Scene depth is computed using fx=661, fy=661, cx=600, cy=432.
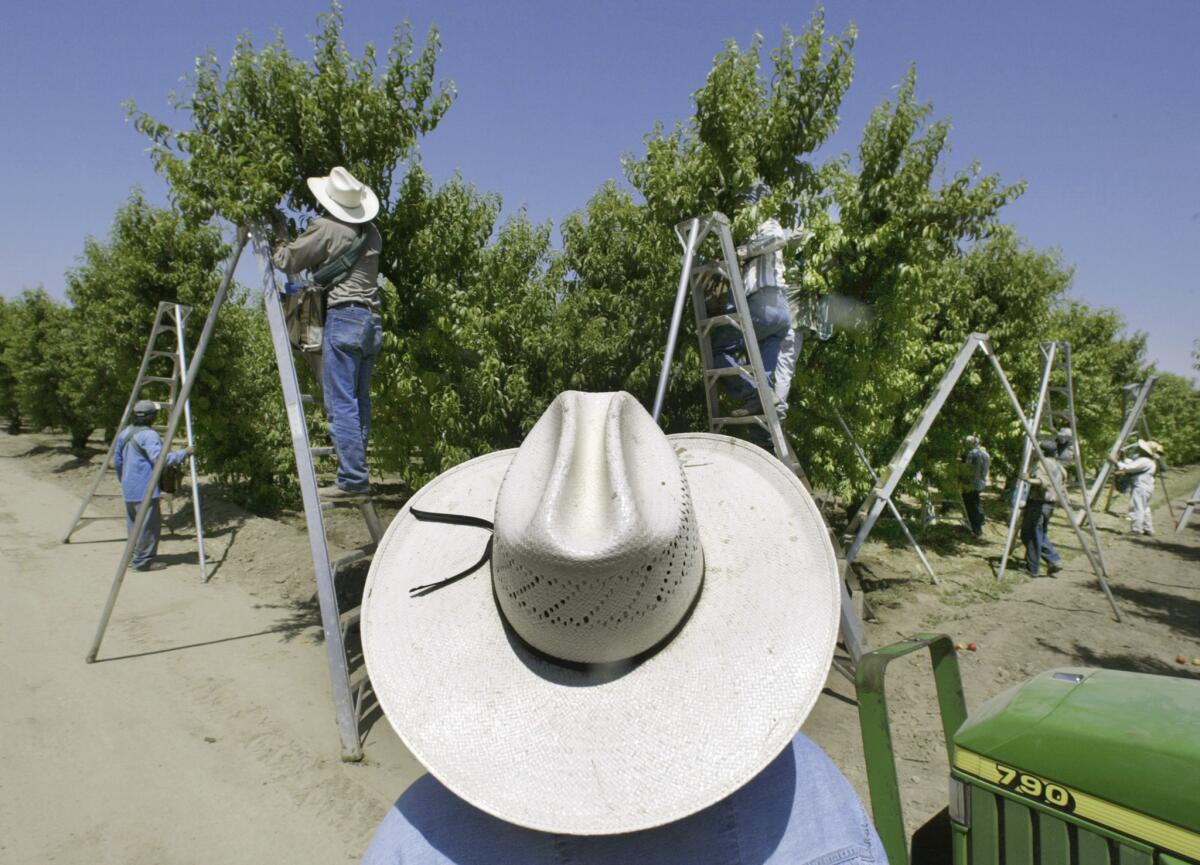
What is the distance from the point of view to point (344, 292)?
4.27 metres

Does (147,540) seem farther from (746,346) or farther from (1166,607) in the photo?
(1166,607)

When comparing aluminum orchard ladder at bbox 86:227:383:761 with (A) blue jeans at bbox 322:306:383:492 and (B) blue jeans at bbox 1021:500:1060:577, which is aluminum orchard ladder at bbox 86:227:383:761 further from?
(B) blue jeans at bbox 1021:500:1060:577

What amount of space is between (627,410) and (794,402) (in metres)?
6.26

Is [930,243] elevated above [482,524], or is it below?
above

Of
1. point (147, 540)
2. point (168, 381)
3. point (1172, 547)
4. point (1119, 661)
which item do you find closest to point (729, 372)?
point (1119, 661)

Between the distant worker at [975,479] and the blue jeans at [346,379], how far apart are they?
1027 centimetres

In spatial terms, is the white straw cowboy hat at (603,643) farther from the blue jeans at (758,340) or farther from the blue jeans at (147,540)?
the blue jeans at (147,540)

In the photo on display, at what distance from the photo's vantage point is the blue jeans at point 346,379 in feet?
14.0

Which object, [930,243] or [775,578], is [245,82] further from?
[930,243]

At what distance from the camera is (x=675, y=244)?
21.2 feet

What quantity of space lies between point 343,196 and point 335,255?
0.39 meters

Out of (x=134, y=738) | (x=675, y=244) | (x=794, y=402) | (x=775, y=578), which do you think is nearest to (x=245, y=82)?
(x=675, y=244)

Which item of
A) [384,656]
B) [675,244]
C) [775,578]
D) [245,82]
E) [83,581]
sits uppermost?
[245,82]

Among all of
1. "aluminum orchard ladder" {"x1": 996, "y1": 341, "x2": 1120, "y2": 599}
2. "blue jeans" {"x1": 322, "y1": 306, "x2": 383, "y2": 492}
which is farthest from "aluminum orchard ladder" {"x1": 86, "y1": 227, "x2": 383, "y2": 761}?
"aluminum orchard ladder" {"x1": 996, "y1": 341, "x2": 1120, "y2": 599}
